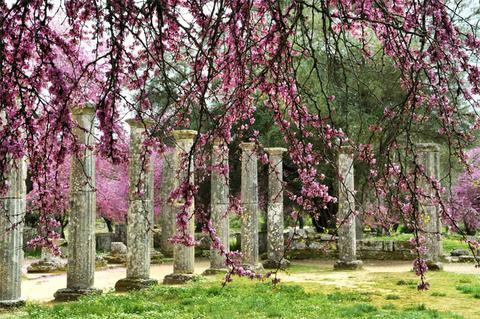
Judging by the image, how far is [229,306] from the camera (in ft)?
31.2

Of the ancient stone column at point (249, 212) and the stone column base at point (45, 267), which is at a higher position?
the ancient stone column at point (249, 212)

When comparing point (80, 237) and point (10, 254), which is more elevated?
point (80, 237)

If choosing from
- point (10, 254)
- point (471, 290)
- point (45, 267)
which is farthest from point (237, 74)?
point (45, 267)

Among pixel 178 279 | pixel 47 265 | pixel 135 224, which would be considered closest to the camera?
pixel 135 224

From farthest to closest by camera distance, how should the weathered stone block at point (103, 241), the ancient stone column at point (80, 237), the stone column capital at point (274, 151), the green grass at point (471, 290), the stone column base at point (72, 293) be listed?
the weathered stone block at point (103, 241) → the stone column capital at point (274, 151) → the ancient stone column at point (80, 237) → the stone column base at point (72, 293) → the green grass at point (471, 290)

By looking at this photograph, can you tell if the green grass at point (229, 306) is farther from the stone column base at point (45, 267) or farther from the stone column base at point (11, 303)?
the stone column base at point (45, 267)

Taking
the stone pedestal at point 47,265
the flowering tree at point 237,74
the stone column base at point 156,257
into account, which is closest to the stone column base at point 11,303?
the flowering tree at point 237,74

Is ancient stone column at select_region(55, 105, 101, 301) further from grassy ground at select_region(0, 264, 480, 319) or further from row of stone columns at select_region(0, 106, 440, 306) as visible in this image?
grassy ground at select_region(0, 264, 480, 319)

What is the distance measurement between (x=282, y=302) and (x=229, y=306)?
1.02 m

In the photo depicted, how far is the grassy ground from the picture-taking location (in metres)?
8.75

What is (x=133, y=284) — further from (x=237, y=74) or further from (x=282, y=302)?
(x=237, y=74)

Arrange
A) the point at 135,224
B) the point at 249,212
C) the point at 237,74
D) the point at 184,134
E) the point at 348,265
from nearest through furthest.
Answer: the point at 237,74
the point at 135,224
the point at 184,134
the point at 249,212
the point at 348,265

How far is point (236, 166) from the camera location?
25484 mm

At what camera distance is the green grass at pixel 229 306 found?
28.4 feet
